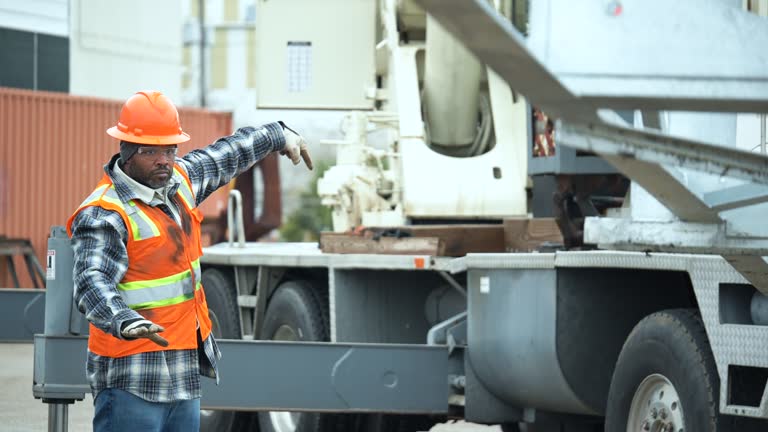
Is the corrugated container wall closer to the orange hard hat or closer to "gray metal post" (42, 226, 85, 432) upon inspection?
"gray metal post" (42, 226, 85, 432)

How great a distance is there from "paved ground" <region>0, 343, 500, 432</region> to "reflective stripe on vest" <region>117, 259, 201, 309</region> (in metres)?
5.68

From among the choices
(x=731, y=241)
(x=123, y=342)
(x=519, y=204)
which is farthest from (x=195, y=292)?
(x=519, y=204)

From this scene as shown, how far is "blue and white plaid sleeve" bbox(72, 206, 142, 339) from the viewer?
5527 millimetres

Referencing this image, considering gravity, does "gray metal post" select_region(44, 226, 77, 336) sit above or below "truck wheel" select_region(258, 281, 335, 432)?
above

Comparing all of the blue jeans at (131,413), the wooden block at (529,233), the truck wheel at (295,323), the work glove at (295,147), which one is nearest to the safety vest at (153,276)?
the blue jeans at (131,413)

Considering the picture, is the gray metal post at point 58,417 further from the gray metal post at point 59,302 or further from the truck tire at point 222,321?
the truck tire at point 222,321

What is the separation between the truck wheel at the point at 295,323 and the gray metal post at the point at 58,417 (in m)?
2.11

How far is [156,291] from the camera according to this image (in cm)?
574

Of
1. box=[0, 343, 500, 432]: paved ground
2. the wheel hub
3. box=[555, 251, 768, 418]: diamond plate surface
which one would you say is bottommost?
box=[0, 343, 500, 432]: paved ground

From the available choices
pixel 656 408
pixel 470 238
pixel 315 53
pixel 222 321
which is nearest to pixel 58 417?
pixel 470 238

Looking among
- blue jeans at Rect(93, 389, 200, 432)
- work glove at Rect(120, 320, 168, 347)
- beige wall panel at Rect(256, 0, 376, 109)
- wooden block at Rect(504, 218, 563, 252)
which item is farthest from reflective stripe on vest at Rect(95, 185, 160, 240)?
beige wall panel at Rect(256, 0, 376, 109)

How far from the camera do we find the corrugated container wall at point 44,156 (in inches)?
1126

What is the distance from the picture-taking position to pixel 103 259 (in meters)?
5.61

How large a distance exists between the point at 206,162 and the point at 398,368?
243cm
